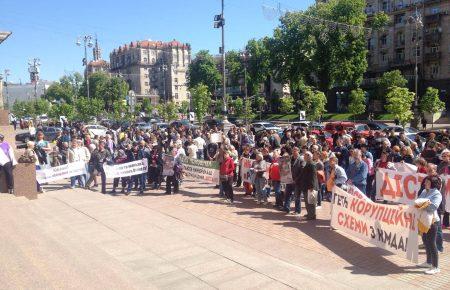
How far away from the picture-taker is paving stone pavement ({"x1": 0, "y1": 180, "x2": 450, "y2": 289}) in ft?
22.2

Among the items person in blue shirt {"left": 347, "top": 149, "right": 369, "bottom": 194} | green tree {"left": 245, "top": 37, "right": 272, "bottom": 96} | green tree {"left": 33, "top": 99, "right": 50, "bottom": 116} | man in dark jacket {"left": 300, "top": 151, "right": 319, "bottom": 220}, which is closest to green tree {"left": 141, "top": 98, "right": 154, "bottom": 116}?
green tree {"left": 33, "top": 99, "right": 50, "bottom": 116}

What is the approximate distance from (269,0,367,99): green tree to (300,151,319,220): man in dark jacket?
143 ft

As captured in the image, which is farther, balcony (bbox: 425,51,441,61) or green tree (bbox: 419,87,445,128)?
balcony (bbox: 425,51,441,61)

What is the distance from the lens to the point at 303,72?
59.7m

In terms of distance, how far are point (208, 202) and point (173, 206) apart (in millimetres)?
1182

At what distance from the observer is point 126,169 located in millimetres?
15453

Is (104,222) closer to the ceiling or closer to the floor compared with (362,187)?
closer to the floor

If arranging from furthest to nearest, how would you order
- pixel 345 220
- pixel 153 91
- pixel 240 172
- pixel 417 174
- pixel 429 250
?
pixel 153 91
pixel 240 172
pixel 417 174
pixel 345 220
pixel 429 250

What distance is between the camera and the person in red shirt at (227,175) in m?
13.6

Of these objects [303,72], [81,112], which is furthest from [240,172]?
[81,112]

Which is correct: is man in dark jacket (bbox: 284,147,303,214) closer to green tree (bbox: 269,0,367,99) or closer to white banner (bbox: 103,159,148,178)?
white banner (bbox: 103,159,148,178)

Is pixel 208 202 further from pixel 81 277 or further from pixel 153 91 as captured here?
pixel 153 91

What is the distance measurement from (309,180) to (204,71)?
84709 mm

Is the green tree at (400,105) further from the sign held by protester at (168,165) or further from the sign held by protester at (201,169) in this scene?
the sign held by protester at (168,165)
